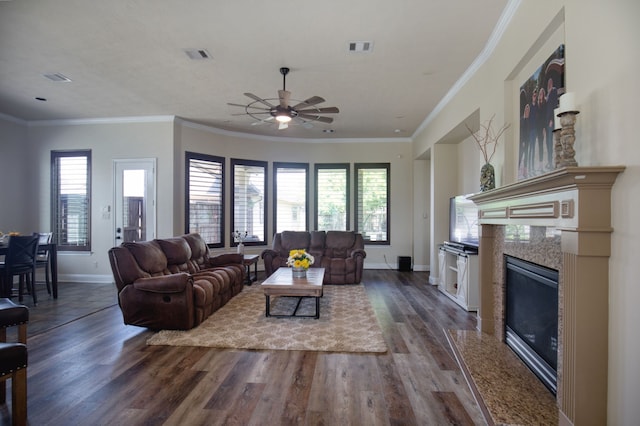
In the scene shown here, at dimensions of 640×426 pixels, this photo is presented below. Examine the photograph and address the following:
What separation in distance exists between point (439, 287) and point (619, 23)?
464cm

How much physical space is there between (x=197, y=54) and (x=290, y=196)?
14.6ft

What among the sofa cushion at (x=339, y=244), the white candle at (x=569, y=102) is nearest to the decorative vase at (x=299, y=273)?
the sofa cushion at (x=339, y=244)

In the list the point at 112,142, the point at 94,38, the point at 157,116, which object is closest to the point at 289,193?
the point at 157,116

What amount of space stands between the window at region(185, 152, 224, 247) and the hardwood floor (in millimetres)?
3129

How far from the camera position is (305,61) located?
3809 mm

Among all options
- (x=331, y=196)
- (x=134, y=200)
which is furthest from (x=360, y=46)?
(x=134, y=200)

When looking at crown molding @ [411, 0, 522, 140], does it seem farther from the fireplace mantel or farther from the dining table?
the dining table

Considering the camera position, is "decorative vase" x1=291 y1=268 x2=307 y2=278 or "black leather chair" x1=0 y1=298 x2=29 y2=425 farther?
"decorative vase" x1=291 y1=268 x2=307 y2=278

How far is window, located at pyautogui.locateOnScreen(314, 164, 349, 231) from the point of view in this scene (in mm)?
7820

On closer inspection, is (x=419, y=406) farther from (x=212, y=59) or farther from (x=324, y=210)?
(x=324, y=210)

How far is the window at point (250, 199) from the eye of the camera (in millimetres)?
7277

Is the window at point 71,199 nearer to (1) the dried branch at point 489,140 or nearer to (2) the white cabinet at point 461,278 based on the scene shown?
(2) the white cabinet at point 461,278

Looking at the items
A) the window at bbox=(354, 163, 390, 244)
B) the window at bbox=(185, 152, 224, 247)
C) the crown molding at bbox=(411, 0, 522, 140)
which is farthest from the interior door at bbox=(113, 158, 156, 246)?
the crown molding at bbox=(411, 0, 522, 140)

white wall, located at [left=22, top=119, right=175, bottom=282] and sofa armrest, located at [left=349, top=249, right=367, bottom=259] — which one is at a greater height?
white wall, located at [left=22, top=119, right=175, bottom=282]
